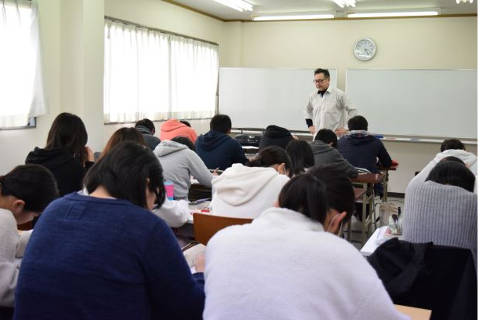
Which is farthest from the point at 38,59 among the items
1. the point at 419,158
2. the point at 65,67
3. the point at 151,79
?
the point at 419,158

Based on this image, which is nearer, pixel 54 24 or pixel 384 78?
pixel 54 24

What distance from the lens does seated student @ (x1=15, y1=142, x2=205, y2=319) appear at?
1442mm

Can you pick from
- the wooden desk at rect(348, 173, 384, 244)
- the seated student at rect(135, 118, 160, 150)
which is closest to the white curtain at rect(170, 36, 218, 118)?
the seated student at rect(135, 118, 160, 150)

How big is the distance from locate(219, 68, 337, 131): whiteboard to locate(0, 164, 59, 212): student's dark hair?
6820 millimetres

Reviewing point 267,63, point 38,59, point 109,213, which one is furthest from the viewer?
point 267,63

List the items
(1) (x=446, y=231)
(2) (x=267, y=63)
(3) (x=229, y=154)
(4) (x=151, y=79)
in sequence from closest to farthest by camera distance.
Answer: (1) (x=446, y=231)
(3) (x=229, y=154)
(4) (x=151, y=79)
(2) (x=267, y=63)

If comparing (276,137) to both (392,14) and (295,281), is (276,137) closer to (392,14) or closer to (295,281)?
(392,14)

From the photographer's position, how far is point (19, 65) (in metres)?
5.53

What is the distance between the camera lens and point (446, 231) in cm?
248

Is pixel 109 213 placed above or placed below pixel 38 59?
below

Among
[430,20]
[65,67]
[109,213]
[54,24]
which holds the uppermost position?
[430,20]

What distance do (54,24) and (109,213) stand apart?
5.03 meters

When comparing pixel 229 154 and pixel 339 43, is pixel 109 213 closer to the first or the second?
pixel 229 154

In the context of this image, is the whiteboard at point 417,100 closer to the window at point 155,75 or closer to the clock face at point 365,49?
the clock face at point 365,49
